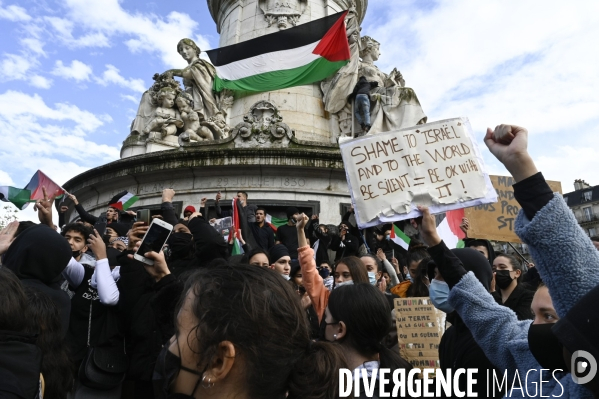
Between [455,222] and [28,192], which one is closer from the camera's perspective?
[455,222]

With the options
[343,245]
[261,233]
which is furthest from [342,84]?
[261,233]

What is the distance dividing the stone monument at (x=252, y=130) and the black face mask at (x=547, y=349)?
38.0 ft

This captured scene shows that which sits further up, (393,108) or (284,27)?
(284,27)

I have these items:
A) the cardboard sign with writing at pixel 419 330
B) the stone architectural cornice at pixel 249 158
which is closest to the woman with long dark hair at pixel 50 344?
the cardboard sign with writing at pixel 419 330

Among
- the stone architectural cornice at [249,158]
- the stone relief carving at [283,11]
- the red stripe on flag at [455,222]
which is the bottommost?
the red stripe on flag at [455,222]

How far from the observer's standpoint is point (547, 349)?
1766mm

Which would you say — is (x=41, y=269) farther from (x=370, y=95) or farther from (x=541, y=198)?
(x=370, y=95)

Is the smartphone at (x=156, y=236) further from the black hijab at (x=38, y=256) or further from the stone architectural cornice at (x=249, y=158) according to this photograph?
the stone architectural cornice at (x=249, y=158)

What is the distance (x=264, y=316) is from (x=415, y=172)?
3.34 metres

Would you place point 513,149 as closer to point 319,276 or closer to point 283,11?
point 319,276

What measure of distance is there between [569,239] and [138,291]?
140 inches

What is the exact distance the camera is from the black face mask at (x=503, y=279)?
436 cm

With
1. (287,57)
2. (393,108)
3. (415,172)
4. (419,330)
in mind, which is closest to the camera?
A: (419,330)

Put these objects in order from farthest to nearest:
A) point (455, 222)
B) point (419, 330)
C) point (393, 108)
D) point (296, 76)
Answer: point (393, 108) → point (296, 76) → point (455, 222) → point (419, 330)
